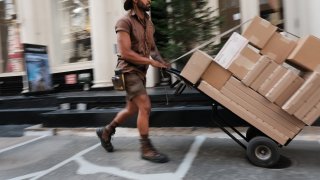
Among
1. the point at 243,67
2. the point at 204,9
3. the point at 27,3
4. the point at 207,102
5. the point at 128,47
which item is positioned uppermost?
the point at 27,3

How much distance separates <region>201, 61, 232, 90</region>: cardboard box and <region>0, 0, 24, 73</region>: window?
8.16 meters

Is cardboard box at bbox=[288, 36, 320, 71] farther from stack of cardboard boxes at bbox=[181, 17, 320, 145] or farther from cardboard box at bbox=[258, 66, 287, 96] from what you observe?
cardboard box at bbox=[258, 66, 287, 96]

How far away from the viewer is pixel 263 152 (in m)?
4.31

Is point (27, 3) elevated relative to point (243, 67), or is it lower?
elevated

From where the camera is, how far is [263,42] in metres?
4.30

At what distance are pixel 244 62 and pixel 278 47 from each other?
394mm

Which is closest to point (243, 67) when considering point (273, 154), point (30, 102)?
point (273, 154)

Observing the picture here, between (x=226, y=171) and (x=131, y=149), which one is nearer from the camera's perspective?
(x=226, y=171)

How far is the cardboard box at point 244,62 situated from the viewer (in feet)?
14.1

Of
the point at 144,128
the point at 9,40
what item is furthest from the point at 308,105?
the point at 9,40

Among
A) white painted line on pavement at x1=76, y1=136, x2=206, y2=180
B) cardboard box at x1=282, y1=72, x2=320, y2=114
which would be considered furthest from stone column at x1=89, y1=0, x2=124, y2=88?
cardboard box at x1=282, y1=72, x2=320, y2=114

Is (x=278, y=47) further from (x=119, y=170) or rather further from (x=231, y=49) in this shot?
(x=119, y=170)

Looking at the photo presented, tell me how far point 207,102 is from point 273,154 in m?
2.36

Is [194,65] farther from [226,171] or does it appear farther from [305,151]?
[305,151]
